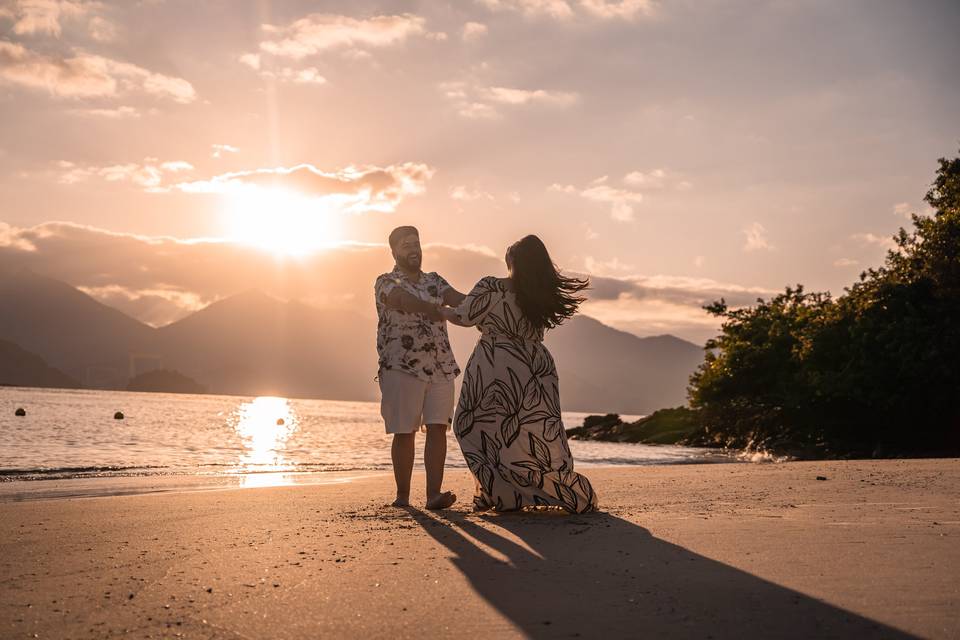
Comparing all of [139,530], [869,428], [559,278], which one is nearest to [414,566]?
[139,530]

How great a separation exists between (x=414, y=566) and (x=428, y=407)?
10.5 feet

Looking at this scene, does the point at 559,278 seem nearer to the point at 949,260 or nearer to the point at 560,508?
the point at 560,508

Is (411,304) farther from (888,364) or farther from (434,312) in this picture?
(888,364)

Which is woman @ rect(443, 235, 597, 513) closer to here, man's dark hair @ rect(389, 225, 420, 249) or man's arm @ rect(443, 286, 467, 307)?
man's arm @ rect(443, 286, 467, 307)

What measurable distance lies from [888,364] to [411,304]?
23338 millimetres

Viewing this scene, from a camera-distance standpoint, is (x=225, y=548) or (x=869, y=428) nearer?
(x=225, y=548)

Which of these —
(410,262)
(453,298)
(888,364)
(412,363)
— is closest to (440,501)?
(412,363)

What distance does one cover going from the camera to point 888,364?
88.4 feet

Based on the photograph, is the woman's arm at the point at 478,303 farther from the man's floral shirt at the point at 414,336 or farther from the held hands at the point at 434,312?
the man's floral shirt at the point at 414,336

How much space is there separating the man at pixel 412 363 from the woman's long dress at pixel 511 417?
0.53 metres

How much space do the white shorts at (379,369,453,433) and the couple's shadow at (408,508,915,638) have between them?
1.93 meters

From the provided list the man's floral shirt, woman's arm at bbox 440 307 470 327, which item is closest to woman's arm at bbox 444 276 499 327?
woman's arm at bbox 440 307 470 327

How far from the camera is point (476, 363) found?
7648mm

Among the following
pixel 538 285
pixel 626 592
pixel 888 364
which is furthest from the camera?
pixel 888 364
